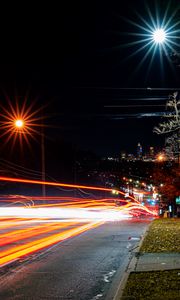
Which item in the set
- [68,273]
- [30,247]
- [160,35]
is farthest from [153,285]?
[30,247]

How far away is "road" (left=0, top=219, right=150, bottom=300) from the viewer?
9070mm

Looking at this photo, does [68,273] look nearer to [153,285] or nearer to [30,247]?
[153,285]

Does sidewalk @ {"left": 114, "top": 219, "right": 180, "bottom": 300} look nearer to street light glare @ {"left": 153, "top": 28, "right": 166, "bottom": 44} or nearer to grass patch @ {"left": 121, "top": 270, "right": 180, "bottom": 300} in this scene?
grass patch @ {"left": 121, "top": 270, "right": 180, "bottom": 300}

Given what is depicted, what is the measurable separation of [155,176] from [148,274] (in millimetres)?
33434

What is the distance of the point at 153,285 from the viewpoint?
8.83 m

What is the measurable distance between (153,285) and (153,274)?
1322 mm

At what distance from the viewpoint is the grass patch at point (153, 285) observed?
25.7 ft

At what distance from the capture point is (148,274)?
33.3ft

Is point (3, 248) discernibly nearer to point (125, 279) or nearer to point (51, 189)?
point (125, 279)

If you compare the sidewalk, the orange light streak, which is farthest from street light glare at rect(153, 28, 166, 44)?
the orange light streak

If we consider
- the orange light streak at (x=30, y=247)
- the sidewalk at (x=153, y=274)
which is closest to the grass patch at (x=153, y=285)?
the sidewalk at (x=153, y=274)

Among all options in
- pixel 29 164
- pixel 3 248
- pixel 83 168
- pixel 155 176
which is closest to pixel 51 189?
pixel 29 164

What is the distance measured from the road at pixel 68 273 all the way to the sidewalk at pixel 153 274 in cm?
37

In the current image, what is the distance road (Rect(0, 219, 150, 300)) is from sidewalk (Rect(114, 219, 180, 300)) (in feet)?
1.21
